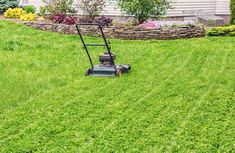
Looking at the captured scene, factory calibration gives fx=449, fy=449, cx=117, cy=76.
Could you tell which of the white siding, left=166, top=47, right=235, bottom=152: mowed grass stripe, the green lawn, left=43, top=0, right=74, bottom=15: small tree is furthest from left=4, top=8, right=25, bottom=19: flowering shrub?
left=166, top=47, right=235, bottom=152: mowed grass stripe

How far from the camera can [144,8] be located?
44.4 ft

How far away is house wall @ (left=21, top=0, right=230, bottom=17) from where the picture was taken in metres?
15.9

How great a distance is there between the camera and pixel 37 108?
20.2 ft

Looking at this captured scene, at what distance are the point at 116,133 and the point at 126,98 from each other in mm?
1489

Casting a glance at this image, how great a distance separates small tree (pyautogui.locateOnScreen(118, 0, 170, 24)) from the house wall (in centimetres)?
165

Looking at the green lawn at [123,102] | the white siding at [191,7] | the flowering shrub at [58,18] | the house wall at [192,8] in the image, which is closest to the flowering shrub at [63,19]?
the flowering shrub at [58,18]

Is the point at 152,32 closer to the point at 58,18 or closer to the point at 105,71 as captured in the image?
the point at 58,18

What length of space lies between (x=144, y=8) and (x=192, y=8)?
10.6ft

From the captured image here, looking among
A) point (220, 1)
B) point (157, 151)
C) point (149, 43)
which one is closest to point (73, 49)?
point (149, 43)

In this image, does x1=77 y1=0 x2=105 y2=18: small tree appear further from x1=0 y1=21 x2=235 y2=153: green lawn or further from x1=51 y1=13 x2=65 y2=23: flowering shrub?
x1=0 y1=21 x2=235 y2=153: green lawn

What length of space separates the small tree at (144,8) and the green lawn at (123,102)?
309 cm

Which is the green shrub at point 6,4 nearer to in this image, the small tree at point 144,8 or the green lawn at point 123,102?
the small tree at point 144,8

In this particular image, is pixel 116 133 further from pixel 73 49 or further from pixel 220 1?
pixel 220 1

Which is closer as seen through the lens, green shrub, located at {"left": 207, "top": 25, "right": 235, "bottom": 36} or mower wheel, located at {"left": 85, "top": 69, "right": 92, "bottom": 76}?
mower wheel, located at {"left": 85, "top": 69, "right": 92, "bottom": 76}
